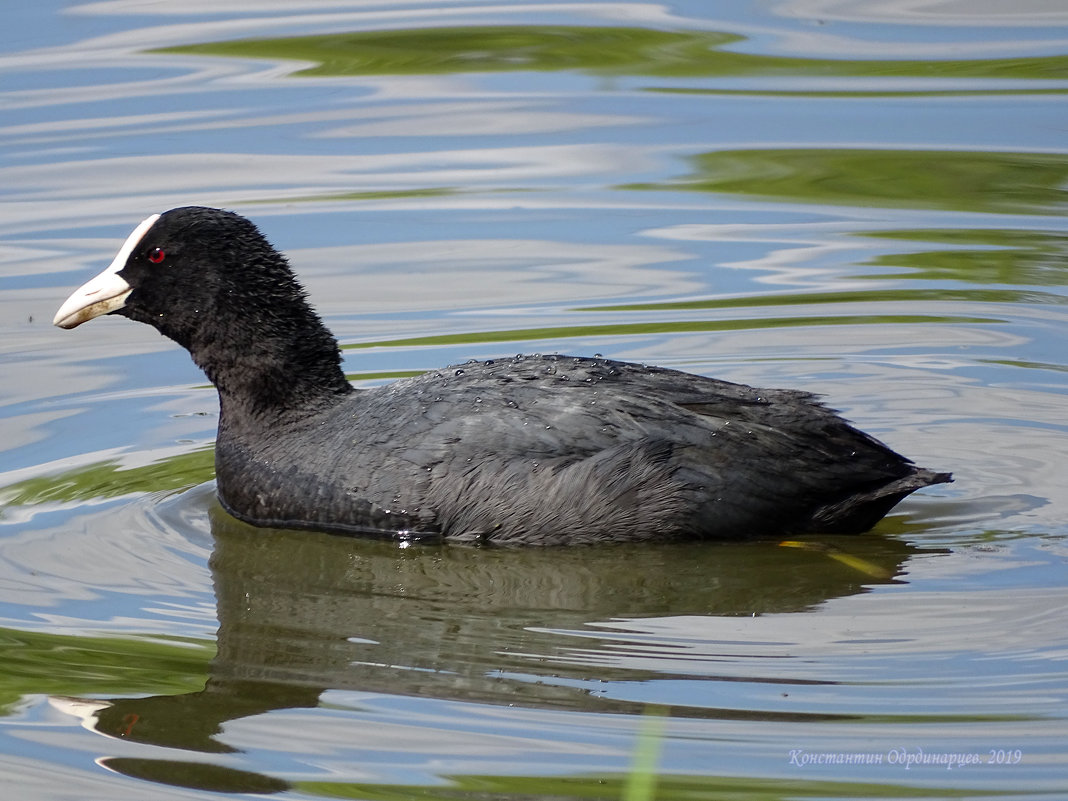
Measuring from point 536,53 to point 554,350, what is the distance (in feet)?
18.4

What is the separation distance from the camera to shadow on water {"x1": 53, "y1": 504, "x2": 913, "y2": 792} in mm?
5113

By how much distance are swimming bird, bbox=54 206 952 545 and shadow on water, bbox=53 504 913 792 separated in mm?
117

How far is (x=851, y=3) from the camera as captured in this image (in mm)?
13898

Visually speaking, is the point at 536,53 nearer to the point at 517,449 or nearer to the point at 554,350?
the point at 554,350

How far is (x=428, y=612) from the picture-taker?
19.5ft

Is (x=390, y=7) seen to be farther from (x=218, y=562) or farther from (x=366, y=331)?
(x=218, y=562)

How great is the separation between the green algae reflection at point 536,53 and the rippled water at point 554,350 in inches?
1.5

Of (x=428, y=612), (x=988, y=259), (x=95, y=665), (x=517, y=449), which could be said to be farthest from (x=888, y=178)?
(x=95, y=665)

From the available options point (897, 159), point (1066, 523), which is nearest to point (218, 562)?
point (1066, 523)

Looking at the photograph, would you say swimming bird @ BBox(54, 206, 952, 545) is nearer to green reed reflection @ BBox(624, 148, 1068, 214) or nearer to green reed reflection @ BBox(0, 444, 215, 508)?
green reed reflection @ BBox(0, 444, 215, 508)

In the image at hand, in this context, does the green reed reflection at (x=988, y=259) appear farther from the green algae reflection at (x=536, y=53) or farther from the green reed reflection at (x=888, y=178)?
the green algae reflection at (x=536, y=53)

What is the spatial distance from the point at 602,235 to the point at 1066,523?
15.1 feet

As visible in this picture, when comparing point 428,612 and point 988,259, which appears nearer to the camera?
point 428,612

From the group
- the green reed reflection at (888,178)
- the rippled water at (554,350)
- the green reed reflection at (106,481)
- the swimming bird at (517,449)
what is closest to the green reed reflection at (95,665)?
the rippled water at (554,350)
